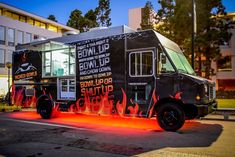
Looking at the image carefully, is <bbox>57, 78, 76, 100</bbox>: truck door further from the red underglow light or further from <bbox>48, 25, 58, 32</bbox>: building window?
<bbox>48, 25, 58, 32</bbox>: building window

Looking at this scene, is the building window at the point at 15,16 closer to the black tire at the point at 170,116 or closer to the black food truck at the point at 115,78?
the black food truck at the point at 115,78

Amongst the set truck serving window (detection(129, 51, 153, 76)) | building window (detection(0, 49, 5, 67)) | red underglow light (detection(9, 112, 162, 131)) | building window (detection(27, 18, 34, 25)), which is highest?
building window (detection(27, 18, 34, 25))

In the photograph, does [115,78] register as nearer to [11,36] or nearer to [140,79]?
[140,79]

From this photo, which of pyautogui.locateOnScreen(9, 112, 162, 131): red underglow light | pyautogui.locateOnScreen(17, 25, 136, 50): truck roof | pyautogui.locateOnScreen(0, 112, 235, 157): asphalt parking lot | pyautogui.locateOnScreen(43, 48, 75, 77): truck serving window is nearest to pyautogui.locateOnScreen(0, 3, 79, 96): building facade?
pyautogui.locateOnScreen(43, 48, 75, 77): truck serving window

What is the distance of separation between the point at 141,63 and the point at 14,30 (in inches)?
1436

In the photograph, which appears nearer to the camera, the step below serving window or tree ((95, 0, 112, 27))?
the step below serving window

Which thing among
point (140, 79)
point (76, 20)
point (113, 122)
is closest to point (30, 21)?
point (76, 20)

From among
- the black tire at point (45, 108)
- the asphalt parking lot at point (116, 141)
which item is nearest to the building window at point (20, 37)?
the black tire at point (45, 108)

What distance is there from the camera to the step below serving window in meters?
11.2

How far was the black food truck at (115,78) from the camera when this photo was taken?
8.49 m

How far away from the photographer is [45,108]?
39.1ft

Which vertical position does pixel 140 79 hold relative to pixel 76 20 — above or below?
below

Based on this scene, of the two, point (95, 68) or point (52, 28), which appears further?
point (52, 28)

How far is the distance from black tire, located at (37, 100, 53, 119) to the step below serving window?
121 centimetres
